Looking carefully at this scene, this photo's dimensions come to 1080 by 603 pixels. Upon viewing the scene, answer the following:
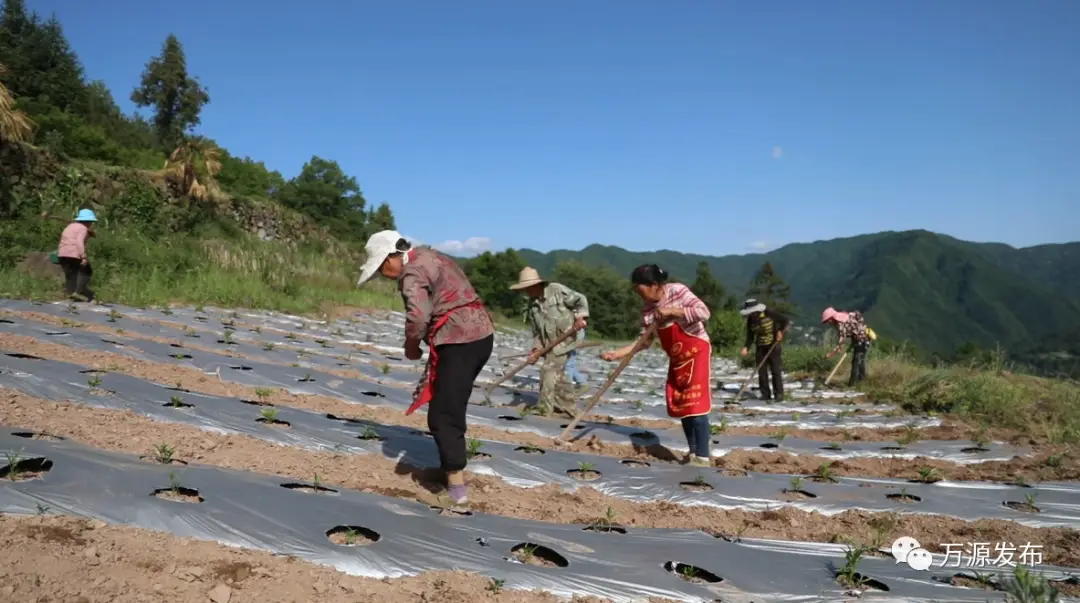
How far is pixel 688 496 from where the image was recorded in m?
3.57

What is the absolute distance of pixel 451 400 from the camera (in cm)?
301

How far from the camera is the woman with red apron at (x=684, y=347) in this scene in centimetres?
412

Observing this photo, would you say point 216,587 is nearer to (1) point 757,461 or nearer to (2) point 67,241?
(1) point 757,461

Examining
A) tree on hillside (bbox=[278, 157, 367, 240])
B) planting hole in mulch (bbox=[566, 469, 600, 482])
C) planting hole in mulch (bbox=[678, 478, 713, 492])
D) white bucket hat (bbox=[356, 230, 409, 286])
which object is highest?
tree on hillside (bbox=[278, 157, 367, 240])

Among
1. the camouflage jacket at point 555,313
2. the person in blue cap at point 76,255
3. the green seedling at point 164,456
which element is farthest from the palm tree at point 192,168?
the green seedling at point 164,456

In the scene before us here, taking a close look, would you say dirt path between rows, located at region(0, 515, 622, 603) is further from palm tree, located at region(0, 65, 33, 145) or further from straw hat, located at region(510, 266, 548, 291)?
palm tree, located at region(0, 65, 33, 145)

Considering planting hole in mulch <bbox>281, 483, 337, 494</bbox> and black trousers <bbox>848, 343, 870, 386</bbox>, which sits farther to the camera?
black trousers <bbox>848, 343, 870, 386</bbox>

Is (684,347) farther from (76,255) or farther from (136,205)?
(136,205)

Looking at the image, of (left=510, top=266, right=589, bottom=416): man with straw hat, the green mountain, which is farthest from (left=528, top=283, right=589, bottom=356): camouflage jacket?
the green mountain

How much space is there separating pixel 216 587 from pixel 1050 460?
17.7ft

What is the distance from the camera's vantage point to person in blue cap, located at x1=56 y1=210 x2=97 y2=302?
27.8ft

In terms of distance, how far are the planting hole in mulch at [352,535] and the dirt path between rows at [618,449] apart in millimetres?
2086

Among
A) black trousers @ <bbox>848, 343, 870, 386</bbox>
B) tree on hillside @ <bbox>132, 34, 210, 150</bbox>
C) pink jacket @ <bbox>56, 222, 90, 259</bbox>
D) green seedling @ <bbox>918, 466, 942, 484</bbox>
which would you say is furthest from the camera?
tree on hillside @ <bbox>132, 34, 210, 150</bbox>

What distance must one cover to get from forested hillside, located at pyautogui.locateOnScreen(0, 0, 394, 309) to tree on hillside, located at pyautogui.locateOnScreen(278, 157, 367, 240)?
1420 cm
